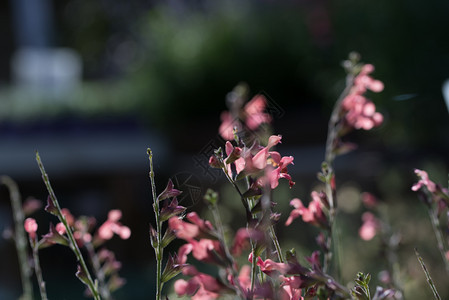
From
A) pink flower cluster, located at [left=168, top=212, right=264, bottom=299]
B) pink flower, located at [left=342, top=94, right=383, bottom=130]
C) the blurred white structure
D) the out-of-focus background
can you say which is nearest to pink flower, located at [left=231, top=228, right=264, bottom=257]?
pink flower cluster, located at [left=168, top=212, right=264, bottom=299]

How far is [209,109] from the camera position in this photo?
285 inches

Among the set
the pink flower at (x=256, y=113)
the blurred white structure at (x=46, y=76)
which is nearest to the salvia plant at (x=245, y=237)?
the pink flower at (x=256, y=113)

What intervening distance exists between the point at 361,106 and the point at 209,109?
611 centimetres

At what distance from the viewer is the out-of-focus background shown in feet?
16.7

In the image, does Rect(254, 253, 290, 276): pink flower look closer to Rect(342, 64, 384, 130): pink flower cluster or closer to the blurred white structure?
Rect(342, 64, 384, 130): pink flower cluster

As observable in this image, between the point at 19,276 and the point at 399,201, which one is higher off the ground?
the point at 399,201

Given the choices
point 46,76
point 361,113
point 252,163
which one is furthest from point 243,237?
point 46,76

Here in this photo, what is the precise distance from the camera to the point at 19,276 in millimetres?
6387

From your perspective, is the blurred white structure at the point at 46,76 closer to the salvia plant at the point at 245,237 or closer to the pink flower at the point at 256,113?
the pink flower at the point at 256,113

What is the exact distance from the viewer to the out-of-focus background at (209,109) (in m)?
5.09

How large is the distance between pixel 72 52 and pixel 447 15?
9.93m

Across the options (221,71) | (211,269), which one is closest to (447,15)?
(211,269)

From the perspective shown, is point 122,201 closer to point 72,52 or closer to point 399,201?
point 399,201

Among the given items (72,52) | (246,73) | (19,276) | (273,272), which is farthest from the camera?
(72,52)
